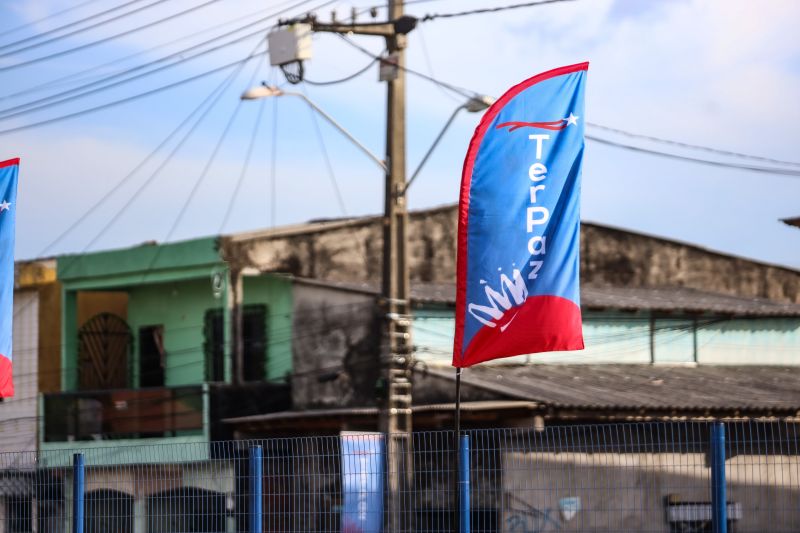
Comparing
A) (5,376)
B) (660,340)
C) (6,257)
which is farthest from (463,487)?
(660,340)

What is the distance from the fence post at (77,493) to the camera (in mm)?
12109

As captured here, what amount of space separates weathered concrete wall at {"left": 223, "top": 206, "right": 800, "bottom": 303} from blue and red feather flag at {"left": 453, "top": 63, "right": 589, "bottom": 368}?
15290 mm

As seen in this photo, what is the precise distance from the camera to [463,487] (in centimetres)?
1004

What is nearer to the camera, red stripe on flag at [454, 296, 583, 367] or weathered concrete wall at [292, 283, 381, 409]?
red stripe on flag at [454, 296, 583, 367]

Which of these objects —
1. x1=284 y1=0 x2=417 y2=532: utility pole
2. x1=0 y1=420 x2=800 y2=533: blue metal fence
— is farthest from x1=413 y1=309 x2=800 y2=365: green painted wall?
x1=0 y1=420 x2=800 y2=533: blue metal fence

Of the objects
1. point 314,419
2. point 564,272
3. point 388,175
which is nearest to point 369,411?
point 314,419

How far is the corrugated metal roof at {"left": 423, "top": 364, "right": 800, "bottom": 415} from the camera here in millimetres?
21062

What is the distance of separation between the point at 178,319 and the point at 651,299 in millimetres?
9657

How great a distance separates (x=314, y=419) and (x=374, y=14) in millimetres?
7583

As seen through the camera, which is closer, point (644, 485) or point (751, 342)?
point (644, 485)

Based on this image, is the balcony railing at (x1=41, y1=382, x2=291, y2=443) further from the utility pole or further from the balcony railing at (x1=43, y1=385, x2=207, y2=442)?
the utility pole

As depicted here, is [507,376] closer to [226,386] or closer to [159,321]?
[226,386]

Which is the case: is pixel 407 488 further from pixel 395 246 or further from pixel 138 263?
pixel 138 263

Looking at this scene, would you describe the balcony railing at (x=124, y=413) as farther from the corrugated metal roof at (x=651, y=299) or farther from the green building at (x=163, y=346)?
the corrugated metal roof at (x=651, y=299)
